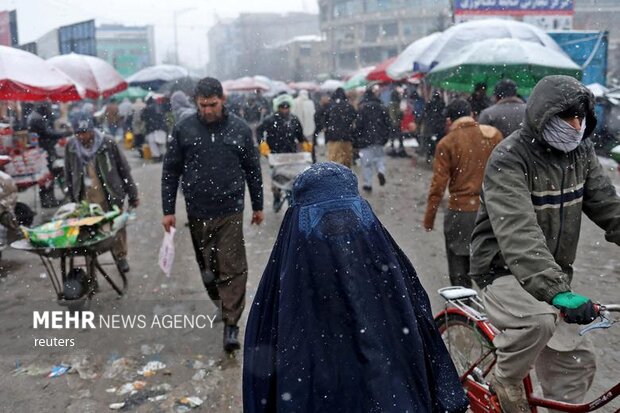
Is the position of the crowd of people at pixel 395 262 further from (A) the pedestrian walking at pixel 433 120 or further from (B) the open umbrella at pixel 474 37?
(A) the pedestrian walking at pixel 433 120

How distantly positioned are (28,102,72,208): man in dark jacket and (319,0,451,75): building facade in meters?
54.2

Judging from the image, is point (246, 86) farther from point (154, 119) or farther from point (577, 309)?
point (577, 309)

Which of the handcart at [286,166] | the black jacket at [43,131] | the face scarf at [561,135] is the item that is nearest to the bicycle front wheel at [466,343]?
the face scarf at [561,135]

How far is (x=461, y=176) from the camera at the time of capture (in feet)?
16.7

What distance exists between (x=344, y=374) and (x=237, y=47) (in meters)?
89.8

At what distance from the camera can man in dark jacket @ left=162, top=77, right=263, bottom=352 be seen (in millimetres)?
4844

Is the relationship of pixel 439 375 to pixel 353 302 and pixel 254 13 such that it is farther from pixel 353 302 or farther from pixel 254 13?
pixel 254 13

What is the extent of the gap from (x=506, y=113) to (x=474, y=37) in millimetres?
4392

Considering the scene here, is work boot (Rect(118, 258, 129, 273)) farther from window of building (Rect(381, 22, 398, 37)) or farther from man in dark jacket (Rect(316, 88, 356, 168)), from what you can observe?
window of building (Rect(381, 22, 398, 37))

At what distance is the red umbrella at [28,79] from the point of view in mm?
7312

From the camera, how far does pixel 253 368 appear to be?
87.0 inches

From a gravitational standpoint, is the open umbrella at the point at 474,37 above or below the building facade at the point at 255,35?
below

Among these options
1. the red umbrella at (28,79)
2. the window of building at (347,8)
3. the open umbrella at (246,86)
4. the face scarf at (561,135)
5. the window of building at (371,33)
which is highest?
the window of building at (347,8)

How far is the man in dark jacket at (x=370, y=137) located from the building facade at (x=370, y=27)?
Result: 53.3 meters
